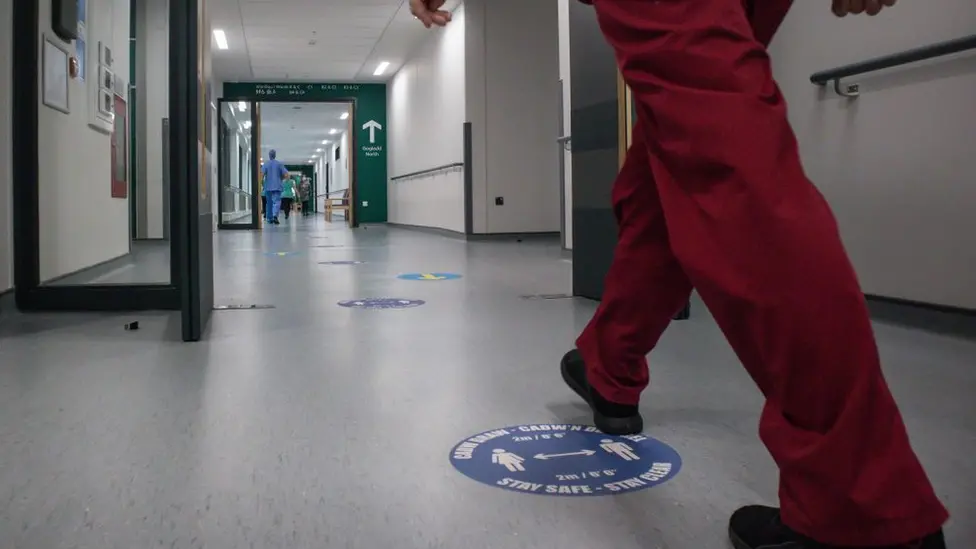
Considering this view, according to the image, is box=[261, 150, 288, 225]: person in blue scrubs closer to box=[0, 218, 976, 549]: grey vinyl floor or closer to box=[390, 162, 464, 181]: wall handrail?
box=[390, 162, 464, 181]: wall handrail

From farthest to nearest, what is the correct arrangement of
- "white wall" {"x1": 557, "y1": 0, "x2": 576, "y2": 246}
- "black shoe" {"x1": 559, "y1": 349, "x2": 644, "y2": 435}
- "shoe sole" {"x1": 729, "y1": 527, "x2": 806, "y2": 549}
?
1. "white wall" {"x1": 557, "y1": 0, "x2": 576, "y2": 246}
2. "black shoe" {"x1": 559, "y1": 349, "x2": 644, "y2": 435}
3. "shoe sole" {"x1": 729, "y1": 527, "x2": 806, "y2": 549}

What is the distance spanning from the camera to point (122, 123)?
18.1 feet

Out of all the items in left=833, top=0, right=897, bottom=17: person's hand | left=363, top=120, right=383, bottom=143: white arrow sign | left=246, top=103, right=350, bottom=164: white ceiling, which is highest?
left=246, top=103, right=350, bottom=164: white ceiling

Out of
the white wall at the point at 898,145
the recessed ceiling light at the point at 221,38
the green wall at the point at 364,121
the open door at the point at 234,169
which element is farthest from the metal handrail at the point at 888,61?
the green wall at the point at 364,121

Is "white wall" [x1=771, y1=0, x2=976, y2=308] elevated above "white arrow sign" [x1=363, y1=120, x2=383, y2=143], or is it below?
below

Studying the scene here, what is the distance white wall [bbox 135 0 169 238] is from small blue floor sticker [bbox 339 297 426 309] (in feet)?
18.3

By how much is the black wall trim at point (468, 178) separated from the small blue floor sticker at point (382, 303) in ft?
19.3

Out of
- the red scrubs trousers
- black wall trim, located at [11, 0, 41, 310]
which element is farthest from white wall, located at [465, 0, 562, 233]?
the red scrubs trousers

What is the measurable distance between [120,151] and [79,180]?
4.84 ft

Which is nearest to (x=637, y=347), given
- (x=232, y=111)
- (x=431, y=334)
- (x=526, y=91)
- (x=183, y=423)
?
(x=183, y=423)

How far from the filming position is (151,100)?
824cm

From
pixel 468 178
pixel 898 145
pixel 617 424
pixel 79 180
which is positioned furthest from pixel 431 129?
pixel 617 424

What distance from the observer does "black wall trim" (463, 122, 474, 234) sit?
920cm

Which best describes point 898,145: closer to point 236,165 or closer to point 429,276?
point 429,276
